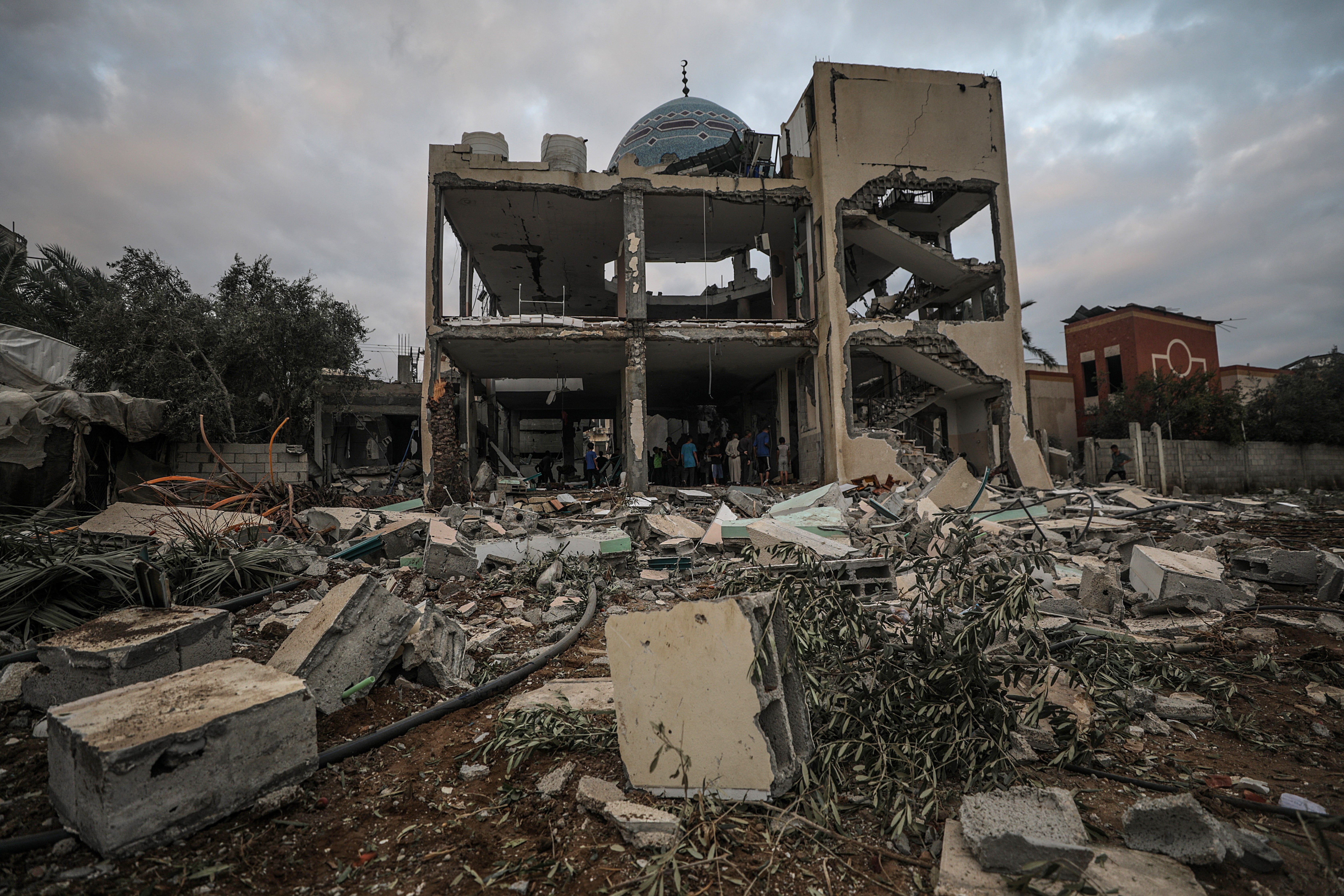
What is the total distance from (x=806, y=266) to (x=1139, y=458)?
37.2ft

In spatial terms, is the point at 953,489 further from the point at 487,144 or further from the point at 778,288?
the point at 487,144

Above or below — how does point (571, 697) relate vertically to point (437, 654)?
below

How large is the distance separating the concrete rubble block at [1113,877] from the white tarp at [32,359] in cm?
1548

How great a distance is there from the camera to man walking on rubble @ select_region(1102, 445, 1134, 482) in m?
15.7

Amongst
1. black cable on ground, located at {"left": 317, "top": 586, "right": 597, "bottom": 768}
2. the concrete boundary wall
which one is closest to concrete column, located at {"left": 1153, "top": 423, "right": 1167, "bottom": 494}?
the concrete boundary wall

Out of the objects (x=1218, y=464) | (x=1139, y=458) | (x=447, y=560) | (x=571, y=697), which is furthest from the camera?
(x=1218, y=464)

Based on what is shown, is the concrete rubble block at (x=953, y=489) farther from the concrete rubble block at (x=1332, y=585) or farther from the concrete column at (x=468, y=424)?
the concrete column at (x=468, y=424)

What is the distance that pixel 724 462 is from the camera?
17.4 meters

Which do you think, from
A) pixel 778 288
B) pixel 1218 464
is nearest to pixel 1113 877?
pixel 778 288

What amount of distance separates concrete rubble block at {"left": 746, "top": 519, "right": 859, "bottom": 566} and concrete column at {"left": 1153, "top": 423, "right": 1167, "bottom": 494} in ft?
50.9

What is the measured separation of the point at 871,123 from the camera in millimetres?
13625

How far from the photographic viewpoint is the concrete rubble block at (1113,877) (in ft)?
5.48

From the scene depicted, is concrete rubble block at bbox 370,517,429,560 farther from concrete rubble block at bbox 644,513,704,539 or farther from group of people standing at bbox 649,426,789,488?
group of people standing at bbox 649,426,789,488

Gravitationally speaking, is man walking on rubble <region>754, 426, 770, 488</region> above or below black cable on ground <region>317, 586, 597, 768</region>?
above
